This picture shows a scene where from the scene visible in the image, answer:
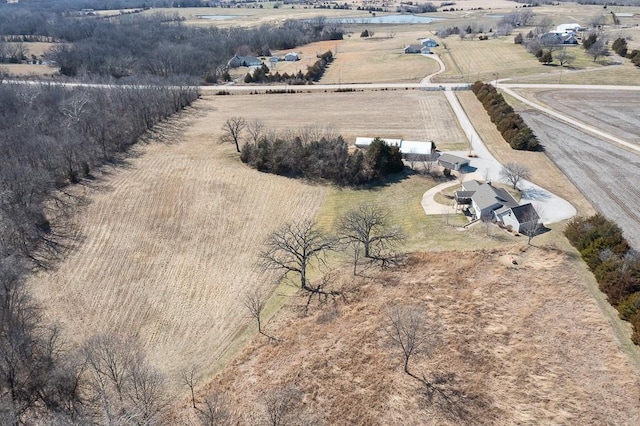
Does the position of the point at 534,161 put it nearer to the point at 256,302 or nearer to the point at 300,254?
the point at 300,254

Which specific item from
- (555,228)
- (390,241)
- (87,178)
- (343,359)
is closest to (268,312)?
(343,359)

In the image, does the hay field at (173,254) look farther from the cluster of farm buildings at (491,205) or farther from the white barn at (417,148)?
the cluster of farm buildings at (491,205)

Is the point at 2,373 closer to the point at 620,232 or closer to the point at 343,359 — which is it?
the point at 343,359

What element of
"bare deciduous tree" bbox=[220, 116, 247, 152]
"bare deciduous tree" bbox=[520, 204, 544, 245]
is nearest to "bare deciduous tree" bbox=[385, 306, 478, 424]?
"bare deciduous tree" bbox=[520, 204, 544, 245]

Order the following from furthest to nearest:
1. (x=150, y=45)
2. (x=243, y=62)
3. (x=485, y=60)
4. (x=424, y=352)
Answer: (x=150, y=45) < (x=243, y=62) < (x=485, y=60) < (x=424, y=352)

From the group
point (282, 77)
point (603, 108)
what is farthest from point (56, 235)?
point (603, 108)
